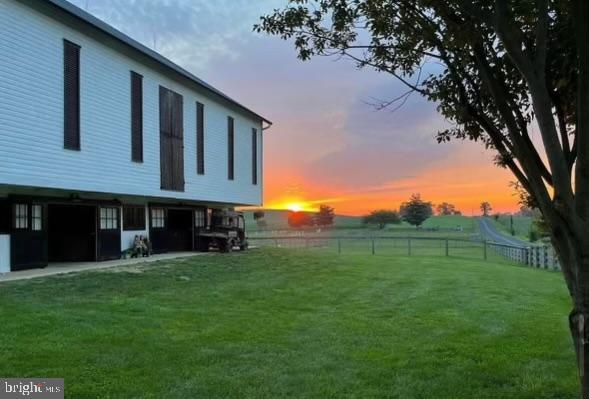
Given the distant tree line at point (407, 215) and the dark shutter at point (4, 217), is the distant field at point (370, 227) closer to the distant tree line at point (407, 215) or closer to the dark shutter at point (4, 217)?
the distant tree line at point (407, 215)

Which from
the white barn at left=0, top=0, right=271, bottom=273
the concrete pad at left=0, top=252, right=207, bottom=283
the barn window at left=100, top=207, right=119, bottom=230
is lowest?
the concrete pad at left=0, top=252, right=207, bottom=283

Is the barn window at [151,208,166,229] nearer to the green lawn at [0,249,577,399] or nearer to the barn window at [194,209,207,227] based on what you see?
the barn window at [194,209,207,227]

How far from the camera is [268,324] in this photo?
9.21m

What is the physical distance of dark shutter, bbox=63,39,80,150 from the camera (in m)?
17.6

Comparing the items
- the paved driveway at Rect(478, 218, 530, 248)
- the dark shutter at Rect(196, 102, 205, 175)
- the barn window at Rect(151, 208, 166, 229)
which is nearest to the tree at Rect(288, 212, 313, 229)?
the paved driveway at Rect(478, 218, 530, 248)

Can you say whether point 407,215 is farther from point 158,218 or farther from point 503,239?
point 158,218

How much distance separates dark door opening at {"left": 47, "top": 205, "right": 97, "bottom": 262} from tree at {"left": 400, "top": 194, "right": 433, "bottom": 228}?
240ft

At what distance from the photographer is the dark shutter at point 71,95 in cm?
1762

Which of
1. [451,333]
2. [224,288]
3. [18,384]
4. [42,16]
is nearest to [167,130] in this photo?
[42,16]

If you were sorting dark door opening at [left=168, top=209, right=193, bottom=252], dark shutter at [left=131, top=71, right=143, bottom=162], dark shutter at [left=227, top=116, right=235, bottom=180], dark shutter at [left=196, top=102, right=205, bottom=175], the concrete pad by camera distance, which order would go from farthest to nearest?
dark shutter at [left=227, top=116, right=235, bottom=180] → dark door opening at [left=168, top=209, right=193, bottom=252] → dark shutter at [left=196, top=102, right=205, bottom=175] → dark shutter at [left=131, top=71, right=143, bottom=162] → the concrete pad

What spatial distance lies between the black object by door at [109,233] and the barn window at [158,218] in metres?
3.75

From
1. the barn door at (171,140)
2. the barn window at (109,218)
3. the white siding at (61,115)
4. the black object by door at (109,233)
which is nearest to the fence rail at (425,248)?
the barn door at (171,140)

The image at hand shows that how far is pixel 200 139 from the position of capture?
28.0 m

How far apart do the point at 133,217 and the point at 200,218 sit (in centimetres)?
674
